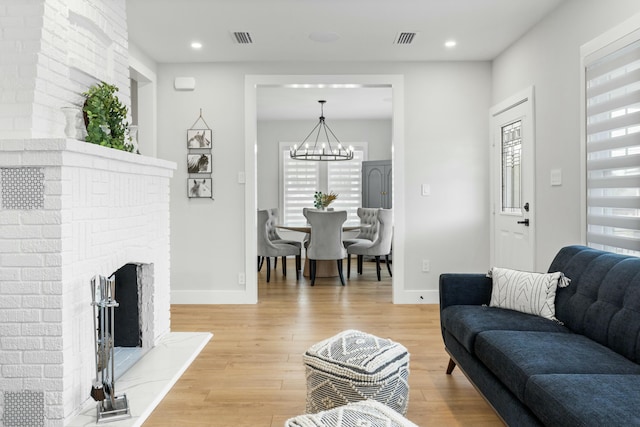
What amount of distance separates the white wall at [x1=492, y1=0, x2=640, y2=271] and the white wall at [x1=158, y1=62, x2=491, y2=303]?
34.9 inches

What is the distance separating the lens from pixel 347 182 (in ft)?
29.1

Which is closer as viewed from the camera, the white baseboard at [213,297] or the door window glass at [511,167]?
the door window glass at [511,167]

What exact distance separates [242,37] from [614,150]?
299cm

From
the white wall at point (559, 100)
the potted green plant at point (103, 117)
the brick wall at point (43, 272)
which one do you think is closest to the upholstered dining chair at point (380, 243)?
the white wall at point (559, 100)

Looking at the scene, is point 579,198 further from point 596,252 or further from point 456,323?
point 456,323

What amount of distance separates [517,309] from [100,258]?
228 centimetres

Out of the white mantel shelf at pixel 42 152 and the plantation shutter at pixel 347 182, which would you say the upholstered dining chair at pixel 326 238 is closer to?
the plantation shutter at pixel 347 182

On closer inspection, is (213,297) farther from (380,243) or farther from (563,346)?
(563,346)

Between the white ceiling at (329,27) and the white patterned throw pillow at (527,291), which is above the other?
the white ceiling at (329,27)

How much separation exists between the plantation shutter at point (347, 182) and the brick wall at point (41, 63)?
6.18 m

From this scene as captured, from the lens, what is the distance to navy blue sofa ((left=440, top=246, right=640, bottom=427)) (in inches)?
60.4

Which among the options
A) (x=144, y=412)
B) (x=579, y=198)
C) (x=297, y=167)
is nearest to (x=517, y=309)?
(x=579, y=198)

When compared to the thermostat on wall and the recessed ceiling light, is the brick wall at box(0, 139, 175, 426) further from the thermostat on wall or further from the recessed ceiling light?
the thermostat on wall

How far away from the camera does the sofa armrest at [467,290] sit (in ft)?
9.43
